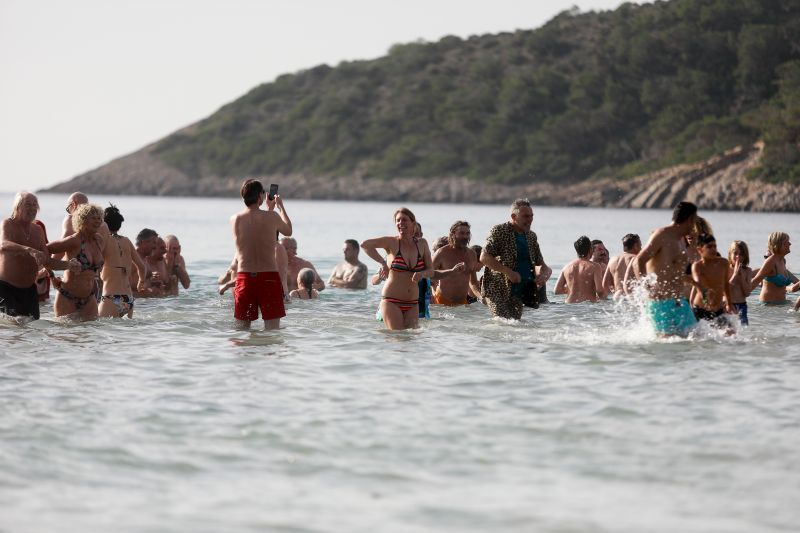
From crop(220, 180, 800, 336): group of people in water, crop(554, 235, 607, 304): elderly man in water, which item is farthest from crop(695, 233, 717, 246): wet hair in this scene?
crop(554, 235, 607, 304): elderly man in water

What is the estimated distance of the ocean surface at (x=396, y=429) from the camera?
568 centimetres

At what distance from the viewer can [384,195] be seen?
352 feet

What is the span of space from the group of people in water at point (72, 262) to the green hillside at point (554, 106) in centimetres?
6270

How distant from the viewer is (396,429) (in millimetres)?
7340

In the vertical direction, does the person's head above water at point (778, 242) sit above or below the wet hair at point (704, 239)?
below

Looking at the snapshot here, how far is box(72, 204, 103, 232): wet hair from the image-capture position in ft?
36.1

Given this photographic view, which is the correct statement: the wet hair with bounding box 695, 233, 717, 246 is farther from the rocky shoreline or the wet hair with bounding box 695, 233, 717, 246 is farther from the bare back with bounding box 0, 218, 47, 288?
the rocky shoreline

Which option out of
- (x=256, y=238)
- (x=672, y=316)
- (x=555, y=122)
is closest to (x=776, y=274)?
(x=672, y=316)

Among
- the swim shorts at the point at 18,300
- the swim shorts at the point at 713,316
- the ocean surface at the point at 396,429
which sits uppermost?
Answer: the swim shorts at the point at 18,300

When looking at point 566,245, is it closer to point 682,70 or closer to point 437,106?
point 682,70

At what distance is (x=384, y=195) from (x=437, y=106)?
15428 mm

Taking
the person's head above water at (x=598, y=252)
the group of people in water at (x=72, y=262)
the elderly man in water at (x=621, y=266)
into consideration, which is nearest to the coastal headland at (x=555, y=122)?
the person's head above water at (x=598, y=252)

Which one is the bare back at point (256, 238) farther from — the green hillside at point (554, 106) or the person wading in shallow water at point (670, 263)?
the green hillside at point (554, 106)

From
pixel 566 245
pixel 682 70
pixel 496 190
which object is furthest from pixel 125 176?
pixel 566 245
